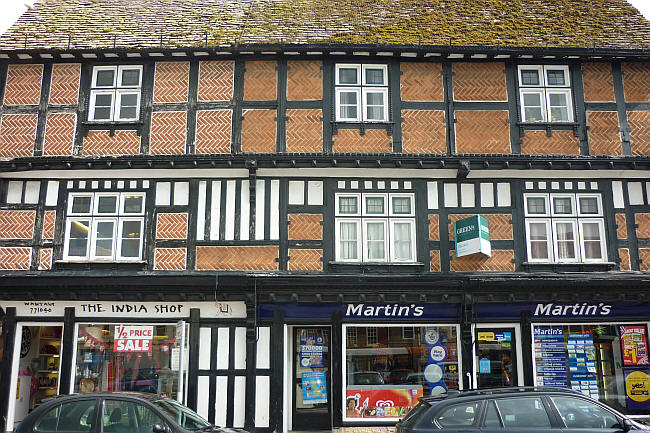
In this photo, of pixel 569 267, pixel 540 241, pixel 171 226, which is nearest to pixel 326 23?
pixel 171 226

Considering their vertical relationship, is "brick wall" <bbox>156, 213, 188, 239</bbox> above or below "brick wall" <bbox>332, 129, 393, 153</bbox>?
below

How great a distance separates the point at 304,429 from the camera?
13.1 meters

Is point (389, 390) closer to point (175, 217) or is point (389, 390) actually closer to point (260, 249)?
point (260, 249)

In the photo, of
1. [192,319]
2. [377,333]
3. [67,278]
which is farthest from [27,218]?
[377,333]

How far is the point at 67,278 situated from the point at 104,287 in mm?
819

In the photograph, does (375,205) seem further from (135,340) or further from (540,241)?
(135,340)

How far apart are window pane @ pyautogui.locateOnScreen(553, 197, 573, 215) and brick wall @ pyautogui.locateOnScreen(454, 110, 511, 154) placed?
167cm

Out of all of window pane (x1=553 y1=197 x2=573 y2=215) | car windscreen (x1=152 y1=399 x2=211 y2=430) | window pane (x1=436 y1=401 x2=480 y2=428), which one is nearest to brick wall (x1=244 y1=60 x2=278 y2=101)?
window pane (x1=553 y1=197 x2=573 y2=215)

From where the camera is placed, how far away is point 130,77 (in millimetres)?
14070

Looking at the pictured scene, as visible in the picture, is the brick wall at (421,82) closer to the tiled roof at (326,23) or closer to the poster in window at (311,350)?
the tiled roof at (326,23)

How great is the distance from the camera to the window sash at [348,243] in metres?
13.2

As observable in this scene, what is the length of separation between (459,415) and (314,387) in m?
5.94

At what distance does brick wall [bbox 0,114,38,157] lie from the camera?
13.6 metres

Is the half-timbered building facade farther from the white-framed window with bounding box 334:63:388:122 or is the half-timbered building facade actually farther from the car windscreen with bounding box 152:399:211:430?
the car windscreen with bounding box 152:399:211:430
